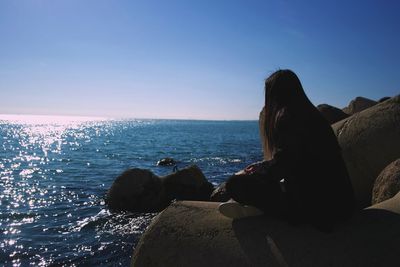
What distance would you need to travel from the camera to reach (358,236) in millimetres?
4176

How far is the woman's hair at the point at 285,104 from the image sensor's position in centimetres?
421

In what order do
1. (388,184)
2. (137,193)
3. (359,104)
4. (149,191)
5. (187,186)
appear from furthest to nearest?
(359,104), (187,186), (149,191), (137,193), (388,184)

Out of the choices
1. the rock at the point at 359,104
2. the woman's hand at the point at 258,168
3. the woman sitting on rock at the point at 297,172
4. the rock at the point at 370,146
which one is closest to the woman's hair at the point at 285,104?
the woman sitting on rock at the point at 297,172

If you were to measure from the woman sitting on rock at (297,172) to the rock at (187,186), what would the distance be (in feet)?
34.3

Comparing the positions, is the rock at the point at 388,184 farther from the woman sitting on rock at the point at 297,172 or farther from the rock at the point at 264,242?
the woman sitting on rock at the point at 297,172

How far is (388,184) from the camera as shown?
5.98 m

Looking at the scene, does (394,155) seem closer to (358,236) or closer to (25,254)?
(358,236)

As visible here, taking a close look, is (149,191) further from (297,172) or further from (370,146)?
(297,172)

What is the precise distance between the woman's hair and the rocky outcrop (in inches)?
384

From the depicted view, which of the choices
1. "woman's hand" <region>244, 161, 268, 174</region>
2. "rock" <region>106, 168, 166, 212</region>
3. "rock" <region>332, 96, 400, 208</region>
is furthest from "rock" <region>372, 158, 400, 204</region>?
"rock" <region>106, 168, 166, 212</region>

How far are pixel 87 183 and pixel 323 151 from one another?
60.1ft

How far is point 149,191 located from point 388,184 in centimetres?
925

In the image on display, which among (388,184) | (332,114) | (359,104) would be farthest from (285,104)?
(359,104)

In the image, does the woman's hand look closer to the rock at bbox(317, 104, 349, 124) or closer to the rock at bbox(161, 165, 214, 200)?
the rock at bbox(317, 104, 349, 124)
